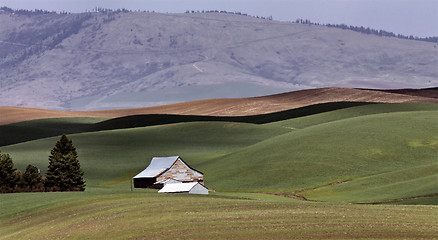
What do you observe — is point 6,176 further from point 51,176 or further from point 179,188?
point 179,188

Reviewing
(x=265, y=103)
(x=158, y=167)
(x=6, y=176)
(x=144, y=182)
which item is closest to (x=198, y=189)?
(x=144, y=182)

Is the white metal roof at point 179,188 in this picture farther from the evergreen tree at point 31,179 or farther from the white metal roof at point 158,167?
the white metal roof at point 158,167

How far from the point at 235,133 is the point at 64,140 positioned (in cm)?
5694

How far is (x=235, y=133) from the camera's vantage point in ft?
427

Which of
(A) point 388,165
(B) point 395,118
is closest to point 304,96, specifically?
(B) point 395,118

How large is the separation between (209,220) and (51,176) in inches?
1426

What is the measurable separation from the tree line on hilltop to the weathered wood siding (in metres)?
13.7

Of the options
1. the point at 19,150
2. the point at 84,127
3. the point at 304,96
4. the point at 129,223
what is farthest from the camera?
the point at 304,96

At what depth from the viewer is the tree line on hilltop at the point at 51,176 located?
235 feet

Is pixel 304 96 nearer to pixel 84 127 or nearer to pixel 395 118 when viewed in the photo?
pixel 84 127

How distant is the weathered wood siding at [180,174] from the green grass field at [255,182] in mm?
2314

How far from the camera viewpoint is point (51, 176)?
74.2 metres

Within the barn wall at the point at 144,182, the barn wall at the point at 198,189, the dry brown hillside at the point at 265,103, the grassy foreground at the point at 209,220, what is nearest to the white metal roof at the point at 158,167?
the barn wall at the point at 144,182

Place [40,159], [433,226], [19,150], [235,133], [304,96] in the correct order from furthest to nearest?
[304,96]
[235,133]
[19,150]
[40,159]
[433,226]
